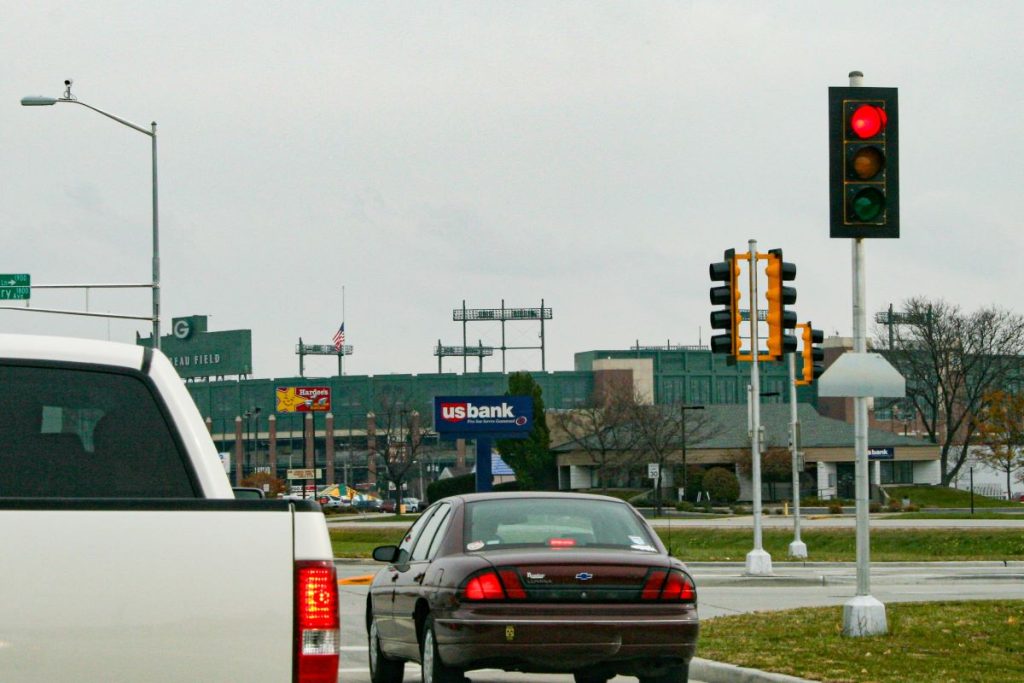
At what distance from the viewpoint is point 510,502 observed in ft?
37.9

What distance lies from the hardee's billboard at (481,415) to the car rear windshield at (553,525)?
45.0 m

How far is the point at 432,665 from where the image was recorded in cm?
1090

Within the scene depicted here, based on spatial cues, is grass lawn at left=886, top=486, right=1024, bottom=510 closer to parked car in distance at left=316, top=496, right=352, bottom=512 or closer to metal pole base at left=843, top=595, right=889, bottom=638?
parked car in distance at left=316, top=496, right=352, bottom=512

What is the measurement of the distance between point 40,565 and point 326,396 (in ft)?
338

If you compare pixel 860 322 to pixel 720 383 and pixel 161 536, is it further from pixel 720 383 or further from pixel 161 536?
pixel 720 383

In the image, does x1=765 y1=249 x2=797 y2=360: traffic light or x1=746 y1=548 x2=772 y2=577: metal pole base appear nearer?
x1=765 y1=249 x2=797 y2=360: traffic light

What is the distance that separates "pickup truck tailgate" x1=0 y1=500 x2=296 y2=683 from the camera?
168 inches

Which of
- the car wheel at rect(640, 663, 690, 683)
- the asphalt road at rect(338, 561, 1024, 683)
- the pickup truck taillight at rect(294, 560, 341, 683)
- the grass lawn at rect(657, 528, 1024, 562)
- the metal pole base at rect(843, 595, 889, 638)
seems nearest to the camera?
the pickup truck taillight at rect(294, 560, 341, 683)

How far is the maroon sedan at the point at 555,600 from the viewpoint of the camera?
409 inches

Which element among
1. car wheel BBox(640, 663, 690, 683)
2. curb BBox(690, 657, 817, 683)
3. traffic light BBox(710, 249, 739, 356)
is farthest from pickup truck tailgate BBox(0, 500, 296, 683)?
traffic light BBox(710, 249, 739, 356)

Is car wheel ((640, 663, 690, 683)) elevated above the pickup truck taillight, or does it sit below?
below

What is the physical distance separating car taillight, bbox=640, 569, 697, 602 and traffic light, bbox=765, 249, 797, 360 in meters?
14.4

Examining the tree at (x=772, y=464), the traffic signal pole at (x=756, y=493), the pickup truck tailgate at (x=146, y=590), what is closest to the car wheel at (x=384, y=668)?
the pickup truck tailgate at (x=146, y=590)

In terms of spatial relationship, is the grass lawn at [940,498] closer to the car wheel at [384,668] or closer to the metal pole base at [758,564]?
the metal pole base at [758,564]
